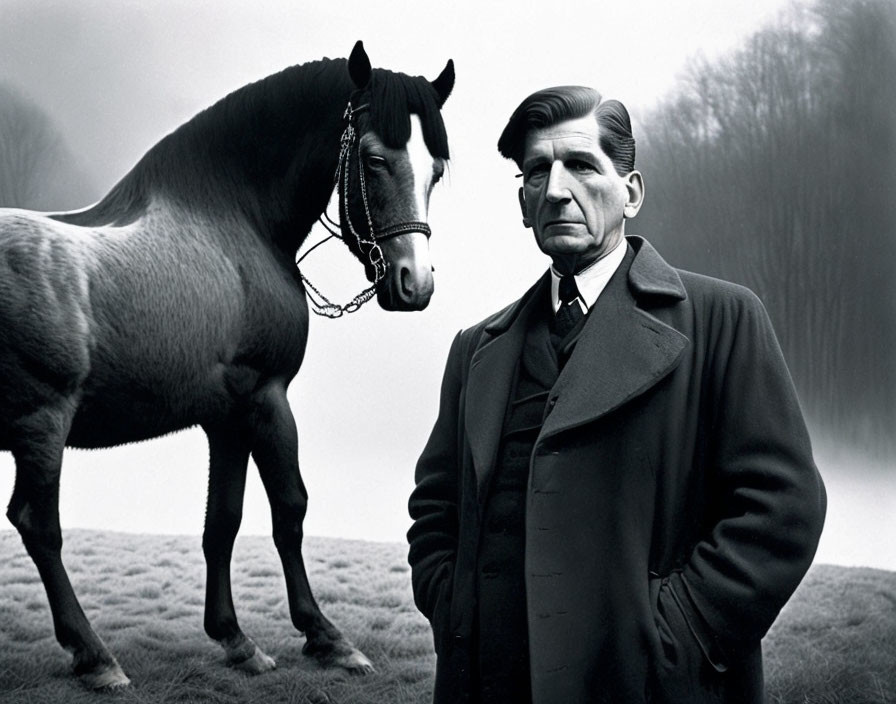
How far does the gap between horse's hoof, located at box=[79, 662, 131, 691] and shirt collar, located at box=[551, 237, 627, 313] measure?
4.84 feet

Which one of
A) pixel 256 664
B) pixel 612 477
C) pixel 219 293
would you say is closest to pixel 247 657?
pixel 256 664

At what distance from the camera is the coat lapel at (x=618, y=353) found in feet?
4.12

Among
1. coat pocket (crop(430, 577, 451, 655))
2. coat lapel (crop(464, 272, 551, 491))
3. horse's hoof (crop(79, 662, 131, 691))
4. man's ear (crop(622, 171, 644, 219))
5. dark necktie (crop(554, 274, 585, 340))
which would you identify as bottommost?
horse's hoof (crop(79, 662, 131, 691))

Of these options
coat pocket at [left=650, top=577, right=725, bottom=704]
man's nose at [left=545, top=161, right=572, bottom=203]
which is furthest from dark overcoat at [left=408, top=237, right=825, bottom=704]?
man's nose at [left=545, top=161, right=572, bottom=203]

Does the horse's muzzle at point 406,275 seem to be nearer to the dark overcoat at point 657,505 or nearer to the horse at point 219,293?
the horse at point 219,293

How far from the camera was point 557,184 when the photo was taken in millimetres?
1368

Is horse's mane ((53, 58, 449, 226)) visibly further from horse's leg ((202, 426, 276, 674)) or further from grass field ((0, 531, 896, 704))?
grass field ((0, 531, 896, 704))

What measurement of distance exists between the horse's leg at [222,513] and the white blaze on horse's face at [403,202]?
60 cm

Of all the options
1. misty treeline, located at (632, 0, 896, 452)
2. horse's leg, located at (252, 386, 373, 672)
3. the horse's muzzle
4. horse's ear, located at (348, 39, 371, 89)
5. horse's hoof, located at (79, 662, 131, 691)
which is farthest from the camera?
misty treeline, located at (632, 0, 896, 452)

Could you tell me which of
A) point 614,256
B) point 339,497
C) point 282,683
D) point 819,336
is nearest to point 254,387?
point 339,497

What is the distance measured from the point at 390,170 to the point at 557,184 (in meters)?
1.15

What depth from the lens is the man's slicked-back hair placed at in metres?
1.39

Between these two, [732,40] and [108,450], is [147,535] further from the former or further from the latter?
[732,40]

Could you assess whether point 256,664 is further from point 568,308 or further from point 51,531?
point 568,308
